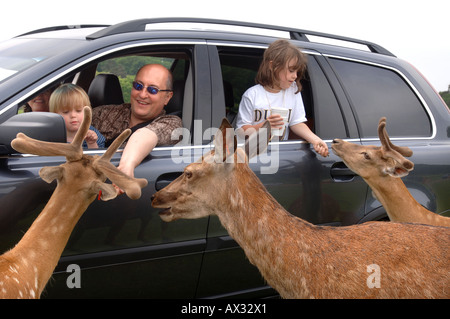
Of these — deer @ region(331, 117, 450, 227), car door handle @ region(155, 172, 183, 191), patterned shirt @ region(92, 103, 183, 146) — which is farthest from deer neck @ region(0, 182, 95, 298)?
deer @ region(331, 117, 450, 227)

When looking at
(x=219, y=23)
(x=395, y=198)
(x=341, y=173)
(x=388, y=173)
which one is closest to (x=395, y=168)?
(x=388, y=173)

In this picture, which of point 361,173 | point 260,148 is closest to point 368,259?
point 260,148

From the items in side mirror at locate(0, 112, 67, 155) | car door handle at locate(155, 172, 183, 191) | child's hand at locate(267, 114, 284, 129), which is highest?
child's hand at locate(267, 114, 284, 129)

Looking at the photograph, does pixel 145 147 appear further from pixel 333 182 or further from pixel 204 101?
pixel 333 182

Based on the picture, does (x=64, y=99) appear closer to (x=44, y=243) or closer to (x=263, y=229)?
(x=44, y=243)

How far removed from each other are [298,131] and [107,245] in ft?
5.41

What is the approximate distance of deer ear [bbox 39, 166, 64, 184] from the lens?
8.52ft

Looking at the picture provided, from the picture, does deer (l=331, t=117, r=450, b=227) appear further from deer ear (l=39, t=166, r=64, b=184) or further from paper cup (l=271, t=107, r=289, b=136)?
deer ear (l=39, t=166, r=64, b=184)

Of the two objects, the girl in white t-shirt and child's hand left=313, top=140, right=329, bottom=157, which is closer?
child's hand left=313, top=140, right=329, bottom=157

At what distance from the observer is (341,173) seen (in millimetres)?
3854

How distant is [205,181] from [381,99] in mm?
2250

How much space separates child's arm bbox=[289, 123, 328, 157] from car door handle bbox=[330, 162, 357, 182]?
0.50 ft

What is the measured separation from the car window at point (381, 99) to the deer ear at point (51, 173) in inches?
97.0
